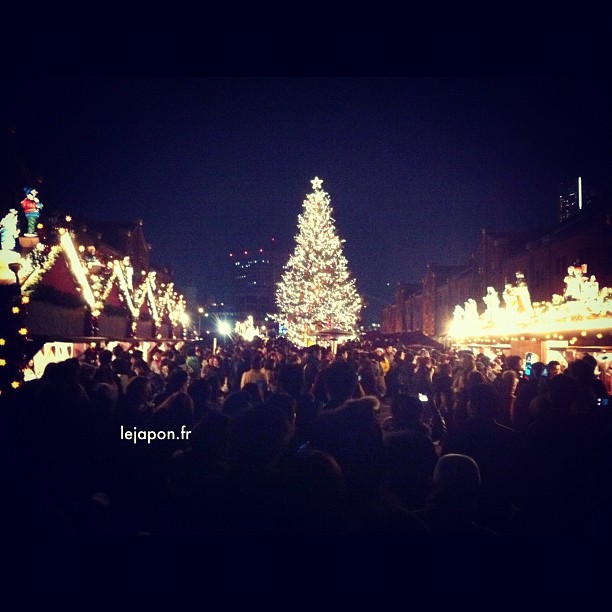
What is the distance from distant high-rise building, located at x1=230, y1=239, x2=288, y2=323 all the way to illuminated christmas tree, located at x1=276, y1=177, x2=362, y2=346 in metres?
117

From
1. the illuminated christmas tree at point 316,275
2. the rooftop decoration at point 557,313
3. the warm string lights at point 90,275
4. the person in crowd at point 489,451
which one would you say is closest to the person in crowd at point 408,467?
the person in crowd at point 489,451

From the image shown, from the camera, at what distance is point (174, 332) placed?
135 ft

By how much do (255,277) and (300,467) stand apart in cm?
17996

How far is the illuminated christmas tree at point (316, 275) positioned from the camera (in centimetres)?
4522

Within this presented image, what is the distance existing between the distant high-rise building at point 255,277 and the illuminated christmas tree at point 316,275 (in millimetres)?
117196

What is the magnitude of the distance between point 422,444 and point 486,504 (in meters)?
0.96

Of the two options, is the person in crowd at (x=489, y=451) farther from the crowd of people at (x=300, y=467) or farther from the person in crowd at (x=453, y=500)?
the person in crowd at (x=453, y=500)

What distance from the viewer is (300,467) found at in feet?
10.8

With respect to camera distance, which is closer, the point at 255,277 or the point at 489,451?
the point at 489,451

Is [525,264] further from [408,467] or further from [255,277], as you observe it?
[255,277]

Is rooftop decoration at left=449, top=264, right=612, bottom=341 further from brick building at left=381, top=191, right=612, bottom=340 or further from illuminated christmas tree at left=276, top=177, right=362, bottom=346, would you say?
illuminated christmas tree at left=276, top=177, right=362, bottom=346

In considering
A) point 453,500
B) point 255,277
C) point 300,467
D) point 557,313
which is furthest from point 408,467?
point 255,277

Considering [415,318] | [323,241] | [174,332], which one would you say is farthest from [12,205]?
[415,318]

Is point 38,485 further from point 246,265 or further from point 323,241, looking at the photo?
point 246,265
